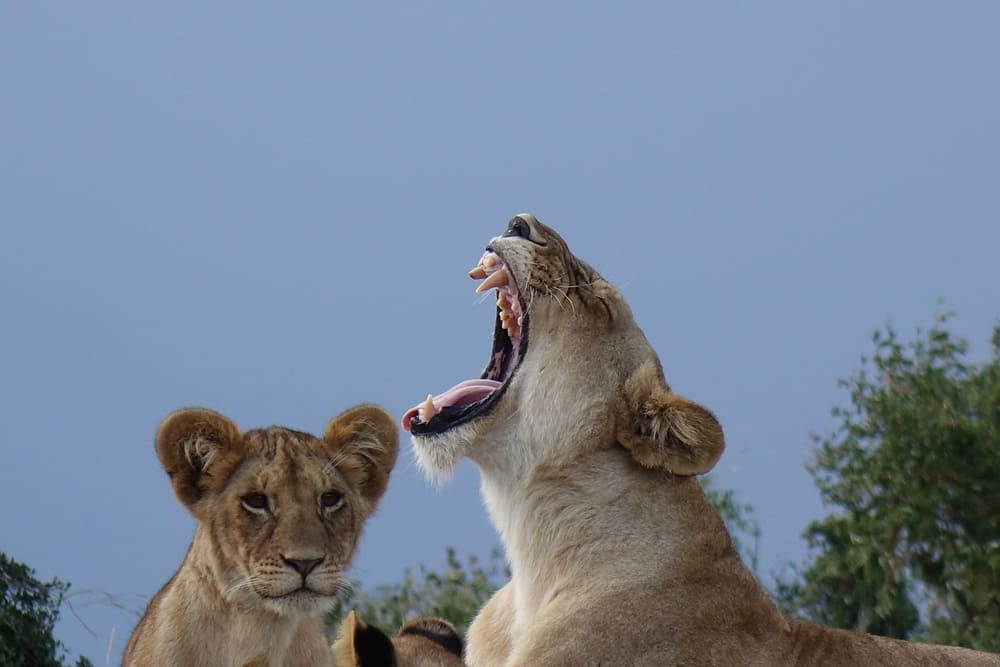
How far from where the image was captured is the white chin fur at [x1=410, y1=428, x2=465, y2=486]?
4344 mm

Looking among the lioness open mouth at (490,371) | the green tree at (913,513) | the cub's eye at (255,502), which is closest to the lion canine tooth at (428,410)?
the lioness open mouth at (490,371)

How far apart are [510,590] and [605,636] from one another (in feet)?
1.87

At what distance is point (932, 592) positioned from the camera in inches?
356

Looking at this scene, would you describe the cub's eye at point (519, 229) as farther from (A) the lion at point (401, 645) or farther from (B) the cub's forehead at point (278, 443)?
(A) the lion at point (401, 645)

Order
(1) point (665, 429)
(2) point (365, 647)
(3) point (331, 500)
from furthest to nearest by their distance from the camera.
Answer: (1) point (665, 429) < (3) point (331, 500) < (2) point (365, 647)

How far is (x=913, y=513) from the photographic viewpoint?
29.0 ft

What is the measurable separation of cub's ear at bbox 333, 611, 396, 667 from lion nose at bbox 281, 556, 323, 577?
1.58 ft

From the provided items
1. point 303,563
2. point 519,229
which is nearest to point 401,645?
point 303,563

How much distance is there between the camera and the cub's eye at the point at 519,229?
4555 mm

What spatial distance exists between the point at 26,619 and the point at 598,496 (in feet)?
6.26

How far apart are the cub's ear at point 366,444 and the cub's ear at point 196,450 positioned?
0.22 m

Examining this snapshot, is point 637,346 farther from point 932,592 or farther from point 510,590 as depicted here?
point 932,592

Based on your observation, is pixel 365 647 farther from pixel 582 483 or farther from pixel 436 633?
pixel 582 483

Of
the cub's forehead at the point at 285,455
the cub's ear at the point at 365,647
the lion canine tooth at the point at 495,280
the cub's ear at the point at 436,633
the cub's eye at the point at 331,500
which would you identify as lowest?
the cub's ear at the point at 365,647
